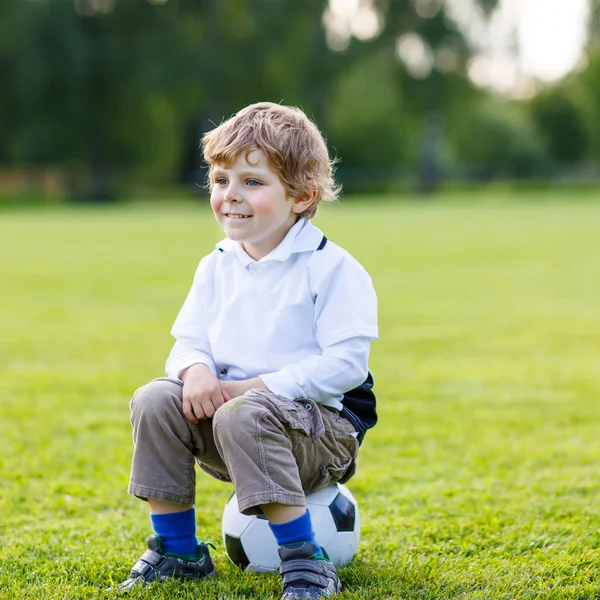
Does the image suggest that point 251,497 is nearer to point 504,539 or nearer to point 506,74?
point 504,539

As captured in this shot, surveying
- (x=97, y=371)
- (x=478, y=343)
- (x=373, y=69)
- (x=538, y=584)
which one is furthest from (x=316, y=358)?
(x=373, y=69)

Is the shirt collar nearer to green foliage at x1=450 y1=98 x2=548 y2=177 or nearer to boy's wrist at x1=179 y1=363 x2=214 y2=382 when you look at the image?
boy's wrist at x1=179 y1=363 x2=214 y2=382

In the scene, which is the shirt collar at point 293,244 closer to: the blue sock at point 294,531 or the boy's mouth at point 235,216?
the boy's mouth at point 235,216

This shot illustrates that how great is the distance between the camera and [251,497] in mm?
2723

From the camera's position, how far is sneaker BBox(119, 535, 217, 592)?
2956 mm

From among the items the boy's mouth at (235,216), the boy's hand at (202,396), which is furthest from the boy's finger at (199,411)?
the boy's mouth at (235,216)

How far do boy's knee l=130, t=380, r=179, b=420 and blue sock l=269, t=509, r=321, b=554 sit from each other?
47 cm

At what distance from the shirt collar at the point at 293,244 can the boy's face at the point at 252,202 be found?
0.14 feet

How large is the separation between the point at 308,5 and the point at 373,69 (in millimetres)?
5810

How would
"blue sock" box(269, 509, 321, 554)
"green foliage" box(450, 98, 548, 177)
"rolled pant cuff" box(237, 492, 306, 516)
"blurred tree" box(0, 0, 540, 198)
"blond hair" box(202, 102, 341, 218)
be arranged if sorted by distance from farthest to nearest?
1. "green foliage" box(450, 98, 548, 177)
2. "blurred tree" box(0, 0, 540, 198)
3. "blond hair" box(202, 102, 341, 218)
4. "blue sock" box(269, 509, 321, 554)
5. "rolled pant cuff" box(237, 492, 306, 516)

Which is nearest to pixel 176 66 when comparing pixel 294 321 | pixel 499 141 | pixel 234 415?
pixel 499 141

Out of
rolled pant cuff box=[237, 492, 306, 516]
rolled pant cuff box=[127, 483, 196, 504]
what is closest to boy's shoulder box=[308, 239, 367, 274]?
rolled pant cuff box=[237, 492, 306, 516]

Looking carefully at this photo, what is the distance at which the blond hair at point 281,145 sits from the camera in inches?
115

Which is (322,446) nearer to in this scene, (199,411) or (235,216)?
(199,411)
